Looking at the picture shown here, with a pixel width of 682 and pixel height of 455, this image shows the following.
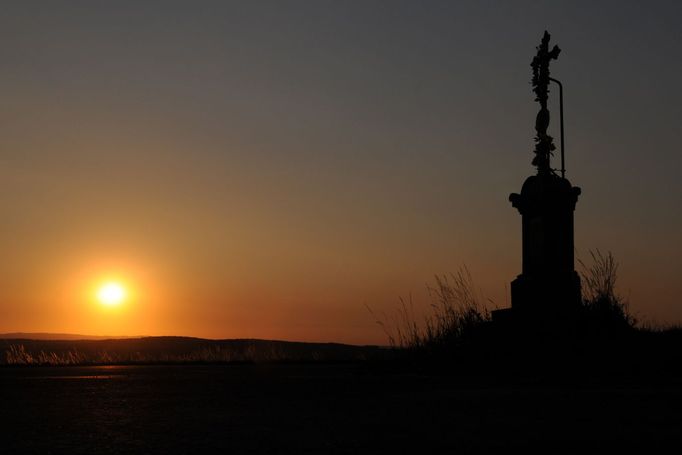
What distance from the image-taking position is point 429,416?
19.3 feet

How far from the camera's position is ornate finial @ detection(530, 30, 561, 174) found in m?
16.8

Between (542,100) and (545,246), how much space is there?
342 cm

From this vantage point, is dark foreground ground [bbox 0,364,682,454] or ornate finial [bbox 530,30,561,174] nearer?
dark foreground ground [bbox 0,364,682,454]

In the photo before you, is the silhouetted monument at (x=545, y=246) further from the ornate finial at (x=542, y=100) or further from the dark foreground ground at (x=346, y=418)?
the dark foreground ground at (x=346, y=418)

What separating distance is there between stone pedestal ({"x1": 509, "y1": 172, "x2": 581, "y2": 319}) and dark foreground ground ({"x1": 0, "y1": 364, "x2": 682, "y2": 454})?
5905mm

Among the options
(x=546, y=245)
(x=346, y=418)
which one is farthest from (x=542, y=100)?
(x=346, y=418)

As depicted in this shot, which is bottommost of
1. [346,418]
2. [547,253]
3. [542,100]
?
[346,418]

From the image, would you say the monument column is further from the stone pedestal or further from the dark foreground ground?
the dark foreground ground

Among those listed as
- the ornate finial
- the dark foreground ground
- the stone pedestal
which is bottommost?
the dark foreground ground

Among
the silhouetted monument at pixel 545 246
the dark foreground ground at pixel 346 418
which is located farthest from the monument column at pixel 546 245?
the dark foreground ground at pixel 346 418

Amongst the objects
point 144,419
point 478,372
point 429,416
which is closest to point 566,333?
point 478,372

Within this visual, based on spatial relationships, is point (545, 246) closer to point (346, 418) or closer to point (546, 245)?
point (546, 245)

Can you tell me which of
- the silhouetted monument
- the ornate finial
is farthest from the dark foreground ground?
the ornate finial

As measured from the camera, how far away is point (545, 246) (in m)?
15.5
